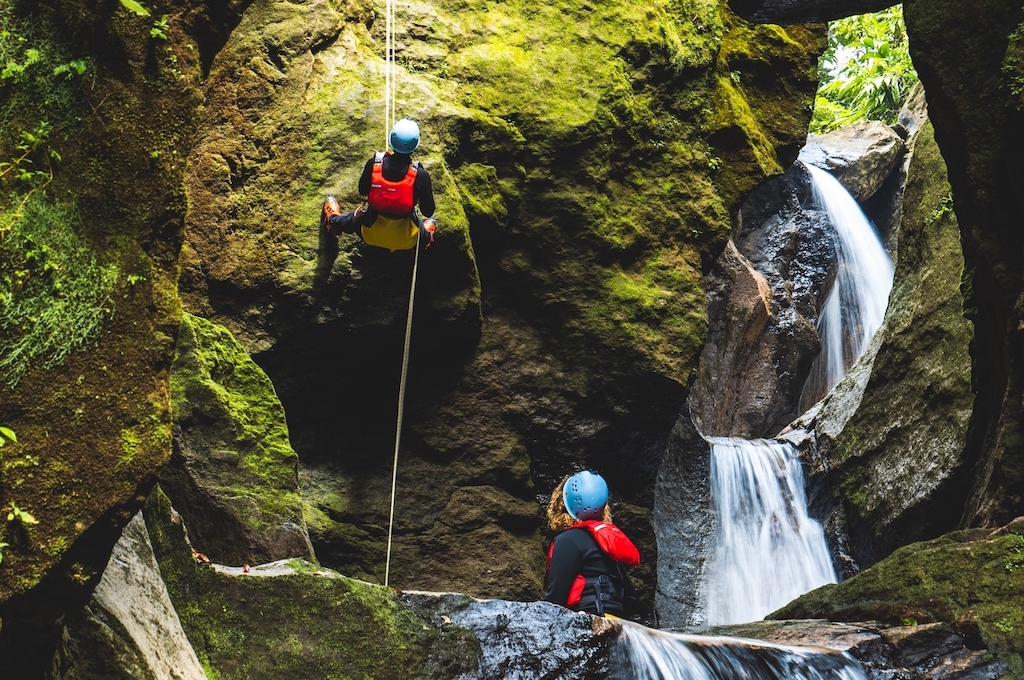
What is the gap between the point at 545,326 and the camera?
1180 cm

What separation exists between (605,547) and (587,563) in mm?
173

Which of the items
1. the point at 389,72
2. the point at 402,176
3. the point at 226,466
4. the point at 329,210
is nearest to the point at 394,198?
the point at 402,176

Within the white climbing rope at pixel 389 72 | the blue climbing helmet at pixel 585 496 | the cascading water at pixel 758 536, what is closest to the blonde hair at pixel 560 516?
the blue climbing helmet at pixel 585 496

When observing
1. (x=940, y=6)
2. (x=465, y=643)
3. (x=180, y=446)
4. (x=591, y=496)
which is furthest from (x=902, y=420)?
(x=180, y=446)

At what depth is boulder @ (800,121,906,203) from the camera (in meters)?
21.4

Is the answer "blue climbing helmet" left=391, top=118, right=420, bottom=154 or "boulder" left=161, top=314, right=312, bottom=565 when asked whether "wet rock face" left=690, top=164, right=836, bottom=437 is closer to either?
"blue climbing helmet" left=391, top=118, right=420, bottom=154

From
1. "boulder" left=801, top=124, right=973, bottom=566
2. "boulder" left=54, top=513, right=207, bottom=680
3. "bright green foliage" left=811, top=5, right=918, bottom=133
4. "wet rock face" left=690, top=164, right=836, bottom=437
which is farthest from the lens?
"bright green foliage" left=811, top=5, right=918, bottom=133

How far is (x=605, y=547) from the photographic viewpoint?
6430 mm

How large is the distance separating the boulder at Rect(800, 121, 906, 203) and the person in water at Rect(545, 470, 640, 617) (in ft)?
54.6

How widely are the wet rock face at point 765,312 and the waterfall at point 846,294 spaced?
30 cm

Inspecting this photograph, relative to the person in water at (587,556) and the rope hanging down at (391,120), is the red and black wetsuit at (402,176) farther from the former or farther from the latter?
the person in water at (587,556)

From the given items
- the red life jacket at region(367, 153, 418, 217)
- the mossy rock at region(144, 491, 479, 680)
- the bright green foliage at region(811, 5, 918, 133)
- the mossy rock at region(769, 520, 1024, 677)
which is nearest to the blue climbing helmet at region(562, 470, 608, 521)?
the mossy rock at region(144, 491, 479, 680)

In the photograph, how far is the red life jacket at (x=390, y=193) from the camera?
8984mm

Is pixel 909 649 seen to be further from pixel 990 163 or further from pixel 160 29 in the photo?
pixel 160 29
